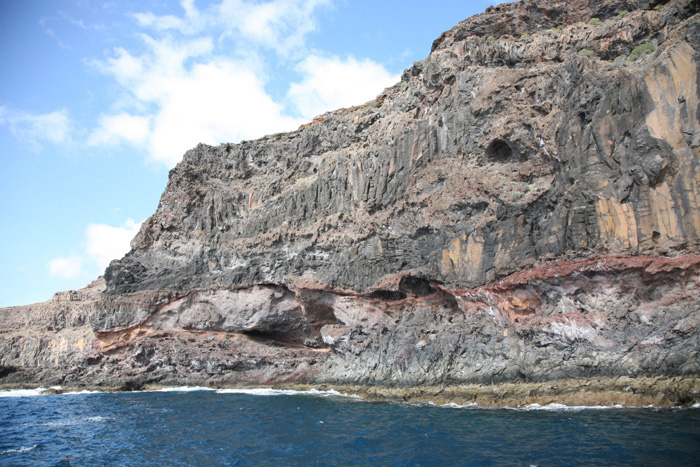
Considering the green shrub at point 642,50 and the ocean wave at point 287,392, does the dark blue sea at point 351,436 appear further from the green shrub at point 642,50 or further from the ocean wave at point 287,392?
the green shrub at point 642,50

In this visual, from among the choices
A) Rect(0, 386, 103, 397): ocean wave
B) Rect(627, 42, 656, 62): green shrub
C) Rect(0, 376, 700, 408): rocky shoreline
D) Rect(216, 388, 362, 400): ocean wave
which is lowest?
Rect(216, 388, 362, 400): ocean wave

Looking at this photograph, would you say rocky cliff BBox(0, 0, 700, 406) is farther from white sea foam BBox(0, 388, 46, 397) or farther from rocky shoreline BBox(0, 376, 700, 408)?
white sea foam BBox(0, 388, 46, 397)

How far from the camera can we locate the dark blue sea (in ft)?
43.7

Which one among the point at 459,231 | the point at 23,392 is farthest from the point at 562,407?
the point at 23,392

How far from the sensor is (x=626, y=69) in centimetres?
2273

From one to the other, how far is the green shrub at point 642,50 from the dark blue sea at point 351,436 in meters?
17.3

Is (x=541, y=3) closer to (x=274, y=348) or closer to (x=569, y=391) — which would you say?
(x=569, y=391)

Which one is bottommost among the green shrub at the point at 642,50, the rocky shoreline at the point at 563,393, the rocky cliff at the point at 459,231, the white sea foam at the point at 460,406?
the white sea foam at the point at 460,406

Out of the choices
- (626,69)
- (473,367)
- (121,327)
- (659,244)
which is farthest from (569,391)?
(121,327)

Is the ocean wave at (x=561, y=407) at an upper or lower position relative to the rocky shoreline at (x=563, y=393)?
lower

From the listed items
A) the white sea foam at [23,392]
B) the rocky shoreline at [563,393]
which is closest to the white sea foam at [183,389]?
the white sea foam at [23,392]

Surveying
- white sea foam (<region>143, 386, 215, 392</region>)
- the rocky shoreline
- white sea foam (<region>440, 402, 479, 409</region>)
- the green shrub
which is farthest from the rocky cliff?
white sea foam (<region>440, 402, 479, 409</region>)

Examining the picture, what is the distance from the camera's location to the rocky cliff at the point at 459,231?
760 inches

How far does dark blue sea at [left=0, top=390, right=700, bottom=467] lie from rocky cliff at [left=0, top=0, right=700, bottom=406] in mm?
3522
